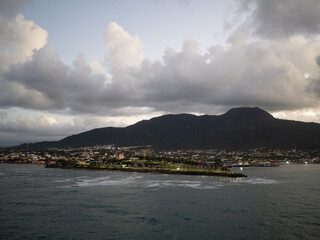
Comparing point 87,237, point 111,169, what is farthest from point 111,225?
point 111,169

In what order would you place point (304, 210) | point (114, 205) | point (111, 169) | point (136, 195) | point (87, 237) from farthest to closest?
1. point (111, 169)
2. point (136, 195)
3. point (114, 205)
4. point (304, 210)
5. point (87, 237)

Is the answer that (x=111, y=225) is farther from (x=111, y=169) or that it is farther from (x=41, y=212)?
(x=111, y=169)

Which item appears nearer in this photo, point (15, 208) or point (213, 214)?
point (213, 214)

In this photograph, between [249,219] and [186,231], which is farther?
[249,219]

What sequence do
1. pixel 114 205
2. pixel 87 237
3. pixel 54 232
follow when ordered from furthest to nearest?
pixel 114 205 → pixel 54 232 → pixel 87 237

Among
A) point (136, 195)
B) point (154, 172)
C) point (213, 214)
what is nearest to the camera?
point (213, 214)

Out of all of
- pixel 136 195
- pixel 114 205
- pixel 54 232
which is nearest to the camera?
pixel 54 232

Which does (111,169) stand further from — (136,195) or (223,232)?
(223,232)

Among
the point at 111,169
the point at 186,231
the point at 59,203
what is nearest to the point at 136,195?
the point at 59,203
